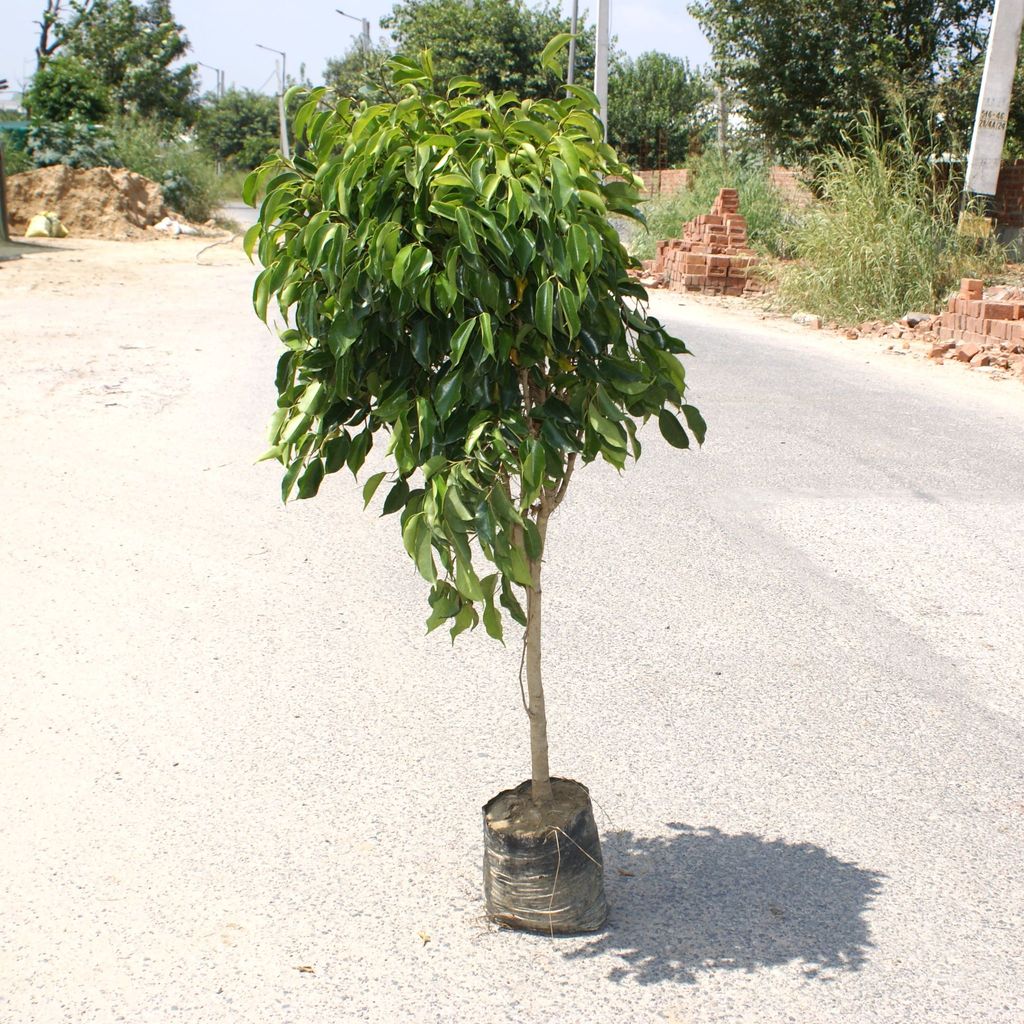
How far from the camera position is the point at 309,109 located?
247 cm

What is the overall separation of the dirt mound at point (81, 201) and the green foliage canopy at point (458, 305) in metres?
25.3

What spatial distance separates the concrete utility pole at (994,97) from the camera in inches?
548

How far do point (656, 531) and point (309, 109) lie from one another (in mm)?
4014

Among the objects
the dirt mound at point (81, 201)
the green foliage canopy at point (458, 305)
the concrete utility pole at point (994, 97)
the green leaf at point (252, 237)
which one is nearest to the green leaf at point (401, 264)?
the green foliage canopy at point (458, 305)

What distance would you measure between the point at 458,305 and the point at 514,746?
195 cm

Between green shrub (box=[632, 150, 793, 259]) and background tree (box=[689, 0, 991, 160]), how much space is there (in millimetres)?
1201

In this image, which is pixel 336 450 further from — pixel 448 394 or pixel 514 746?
pixel 514 746

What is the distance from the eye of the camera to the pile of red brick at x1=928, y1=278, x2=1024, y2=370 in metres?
10.9

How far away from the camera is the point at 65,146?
2825 centimetres

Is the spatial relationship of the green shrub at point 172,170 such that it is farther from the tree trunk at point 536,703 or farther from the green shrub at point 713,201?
the tree trunk at point 536,703

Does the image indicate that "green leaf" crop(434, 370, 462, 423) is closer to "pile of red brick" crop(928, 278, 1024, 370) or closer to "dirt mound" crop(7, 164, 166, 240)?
"pile of red brick" crop(928, 278, 1024, 370)

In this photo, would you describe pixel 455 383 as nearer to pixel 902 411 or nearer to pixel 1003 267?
pixel 902 411

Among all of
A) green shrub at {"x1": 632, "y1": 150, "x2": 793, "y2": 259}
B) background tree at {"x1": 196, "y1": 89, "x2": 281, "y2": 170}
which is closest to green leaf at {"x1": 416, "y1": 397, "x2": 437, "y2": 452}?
green shrub at {"x1": 632, "y1": 150, "x2": 793, "y2": 259}

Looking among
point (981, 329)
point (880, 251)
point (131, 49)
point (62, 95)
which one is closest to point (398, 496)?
point (981, 329)
